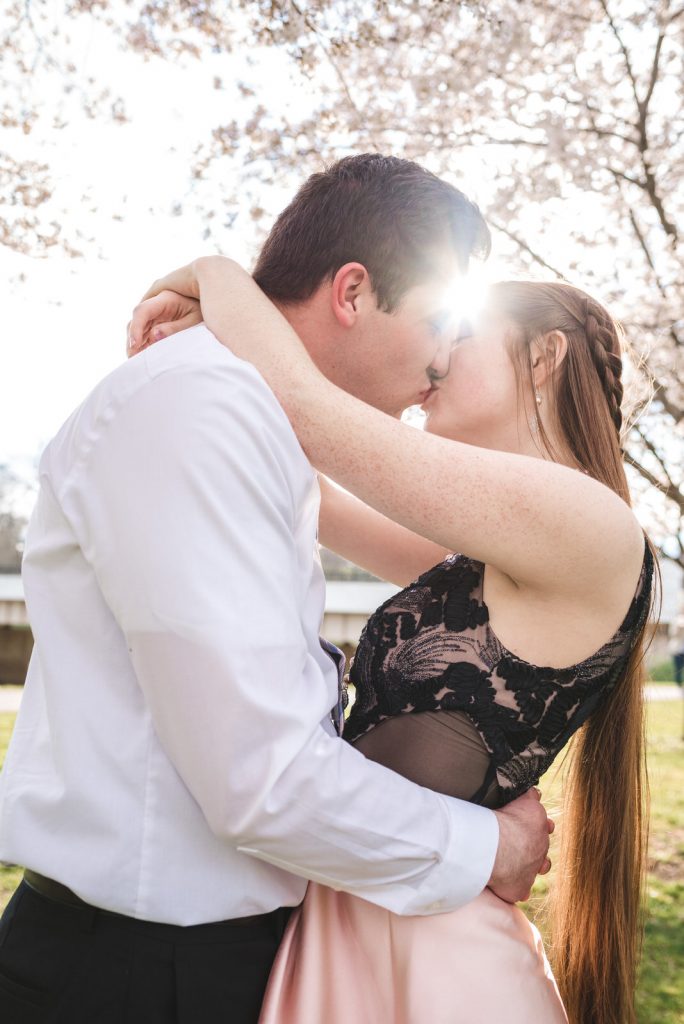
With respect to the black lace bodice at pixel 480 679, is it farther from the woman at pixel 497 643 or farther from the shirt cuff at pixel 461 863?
the shirt cuff at pixel 461 863

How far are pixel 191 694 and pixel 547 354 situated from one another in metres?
1.32

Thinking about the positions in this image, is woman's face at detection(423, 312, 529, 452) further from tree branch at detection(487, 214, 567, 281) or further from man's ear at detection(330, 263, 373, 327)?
tree branch at detection(487, 214, 567, 281)

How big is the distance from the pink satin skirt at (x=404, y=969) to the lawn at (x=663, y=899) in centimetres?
84

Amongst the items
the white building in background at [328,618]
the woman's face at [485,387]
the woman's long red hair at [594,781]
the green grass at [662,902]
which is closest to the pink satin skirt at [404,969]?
the woman's long red hair at [594,781]

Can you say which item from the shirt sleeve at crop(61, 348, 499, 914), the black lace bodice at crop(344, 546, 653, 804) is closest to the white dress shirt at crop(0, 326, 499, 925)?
the shirt sleeve at crop(61, 348, 499, 914)

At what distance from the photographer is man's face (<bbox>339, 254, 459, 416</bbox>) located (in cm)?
197

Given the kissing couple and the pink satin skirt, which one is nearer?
the kissing couple

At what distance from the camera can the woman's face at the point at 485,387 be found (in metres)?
2.16

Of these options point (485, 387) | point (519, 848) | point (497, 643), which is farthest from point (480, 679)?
point (485, 387)

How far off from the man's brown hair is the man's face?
3 centimetres

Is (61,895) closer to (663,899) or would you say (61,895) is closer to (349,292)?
(349,292)

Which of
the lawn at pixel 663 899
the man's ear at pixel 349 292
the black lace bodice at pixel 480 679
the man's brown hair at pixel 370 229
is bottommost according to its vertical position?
the lawn at pixel 663 899

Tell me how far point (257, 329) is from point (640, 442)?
615cm

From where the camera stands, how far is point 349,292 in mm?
1938
